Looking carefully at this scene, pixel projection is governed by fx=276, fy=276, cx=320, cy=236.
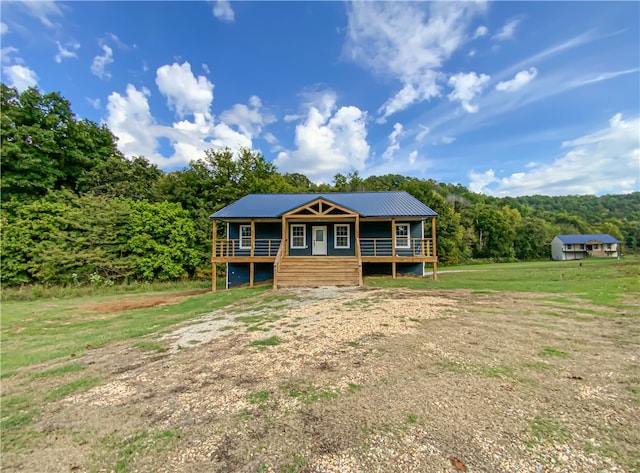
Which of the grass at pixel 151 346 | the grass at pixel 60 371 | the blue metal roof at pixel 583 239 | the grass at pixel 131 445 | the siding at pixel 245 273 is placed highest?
the blue metal roof at pixel 583 239

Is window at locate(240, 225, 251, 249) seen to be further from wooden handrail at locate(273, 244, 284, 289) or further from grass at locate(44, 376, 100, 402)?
grass at locate(44, 376, 100, 402)

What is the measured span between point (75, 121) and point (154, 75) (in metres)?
10.2

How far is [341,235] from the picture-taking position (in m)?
17.2

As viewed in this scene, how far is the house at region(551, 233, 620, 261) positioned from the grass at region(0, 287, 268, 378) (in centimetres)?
6833

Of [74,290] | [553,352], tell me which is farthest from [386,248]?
[74,290]

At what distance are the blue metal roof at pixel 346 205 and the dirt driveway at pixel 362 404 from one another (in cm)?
1058

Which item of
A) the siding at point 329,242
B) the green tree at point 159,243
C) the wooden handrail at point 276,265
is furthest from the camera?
the green tree at point 159,243

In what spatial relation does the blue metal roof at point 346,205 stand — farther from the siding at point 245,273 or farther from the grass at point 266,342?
the grass at point 266,342

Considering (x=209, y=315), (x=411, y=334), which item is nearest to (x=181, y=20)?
(x=209, y=315)

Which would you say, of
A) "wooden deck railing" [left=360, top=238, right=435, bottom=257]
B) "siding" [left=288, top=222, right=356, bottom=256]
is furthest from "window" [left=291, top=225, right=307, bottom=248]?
"wooden deck railing" [left=360, top=238, right=435, bottom=257]

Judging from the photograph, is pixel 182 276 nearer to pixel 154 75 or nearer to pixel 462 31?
pixel 154 75

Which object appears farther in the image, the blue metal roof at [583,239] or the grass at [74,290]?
the blue metal roof at [583,239]

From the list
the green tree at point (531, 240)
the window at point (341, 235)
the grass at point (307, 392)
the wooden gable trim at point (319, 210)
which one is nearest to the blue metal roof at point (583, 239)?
the green tree at point (531, 240)

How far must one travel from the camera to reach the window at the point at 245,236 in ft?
56.5
